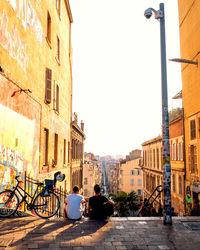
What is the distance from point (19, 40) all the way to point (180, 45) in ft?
47.3

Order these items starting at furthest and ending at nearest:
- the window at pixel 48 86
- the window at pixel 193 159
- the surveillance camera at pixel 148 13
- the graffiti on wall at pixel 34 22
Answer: the window at pixel 193 159 < the window at pixel 48 86 < the graffiti on wall at pixel 34 22 < the surveillance camera at pixel 148 13

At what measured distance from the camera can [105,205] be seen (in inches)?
306

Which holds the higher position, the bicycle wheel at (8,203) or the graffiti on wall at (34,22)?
the graffiti on wall at (34,22)

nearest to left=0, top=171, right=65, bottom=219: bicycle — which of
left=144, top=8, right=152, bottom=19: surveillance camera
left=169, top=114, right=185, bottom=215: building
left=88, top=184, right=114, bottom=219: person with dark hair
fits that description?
left=88, top=184, right=114, bottom=219: person with dark hair

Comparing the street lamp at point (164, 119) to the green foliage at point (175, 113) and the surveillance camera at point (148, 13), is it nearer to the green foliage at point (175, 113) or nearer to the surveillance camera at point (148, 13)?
the surveillance camera at point (148, 13)

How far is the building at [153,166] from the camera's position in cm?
3262

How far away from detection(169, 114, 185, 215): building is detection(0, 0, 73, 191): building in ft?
32.7

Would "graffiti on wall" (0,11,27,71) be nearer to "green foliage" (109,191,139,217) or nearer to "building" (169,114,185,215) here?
"green foliage" (109,191,139,217)

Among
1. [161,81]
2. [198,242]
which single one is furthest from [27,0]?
[198,242]

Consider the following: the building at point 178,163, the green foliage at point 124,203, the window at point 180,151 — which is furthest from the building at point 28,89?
the window at point 180,151

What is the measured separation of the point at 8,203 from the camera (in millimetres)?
7297

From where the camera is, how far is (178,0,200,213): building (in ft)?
55.1

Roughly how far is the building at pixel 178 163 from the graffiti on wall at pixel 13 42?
13.7m

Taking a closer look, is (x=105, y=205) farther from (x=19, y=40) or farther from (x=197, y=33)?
(x=197, y=33)
